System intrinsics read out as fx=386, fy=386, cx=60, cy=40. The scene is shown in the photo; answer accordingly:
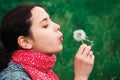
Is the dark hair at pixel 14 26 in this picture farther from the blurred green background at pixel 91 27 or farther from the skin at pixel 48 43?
the blurred green background at pixel 91 27

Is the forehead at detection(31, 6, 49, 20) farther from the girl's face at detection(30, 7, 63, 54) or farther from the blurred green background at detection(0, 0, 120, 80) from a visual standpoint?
the blurred green background at detection(0, 0, 120, 80)

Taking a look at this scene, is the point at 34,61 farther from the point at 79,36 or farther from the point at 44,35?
the point at 79,36

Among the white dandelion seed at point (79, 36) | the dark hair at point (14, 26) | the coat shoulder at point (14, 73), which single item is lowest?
the coat shoulder at point (14, 73)

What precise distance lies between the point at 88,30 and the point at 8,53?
1.29 meters

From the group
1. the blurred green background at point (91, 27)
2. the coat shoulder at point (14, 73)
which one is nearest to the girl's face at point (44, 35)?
the coat shoulder at point (14, 73)

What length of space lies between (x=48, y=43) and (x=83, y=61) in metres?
0.15

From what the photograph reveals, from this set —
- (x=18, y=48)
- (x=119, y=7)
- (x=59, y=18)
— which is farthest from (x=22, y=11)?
(x=119, y=7)

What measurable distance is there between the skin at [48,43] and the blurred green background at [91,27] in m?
1.23

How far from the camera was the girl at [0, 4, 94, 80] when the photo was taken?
4.81 ft

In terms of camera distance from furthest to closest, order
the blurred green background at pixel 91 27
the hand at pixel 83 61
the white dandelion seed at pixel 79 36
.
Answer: the blurred green background at pixel 91 27, the white dandelion seed at pixel 79 36, the hand at pixel 83 61

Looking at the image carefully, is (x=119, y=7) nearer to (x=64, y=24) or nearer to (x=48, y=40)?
(x=64, y=24)

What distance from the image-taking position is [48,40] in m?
1.47

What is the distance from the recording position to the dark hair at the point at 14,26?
1470 millimetres

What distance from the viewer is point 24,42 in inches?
58.9
